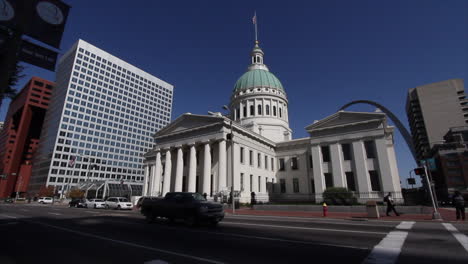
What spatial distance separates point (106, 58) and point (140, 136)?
3599 cm

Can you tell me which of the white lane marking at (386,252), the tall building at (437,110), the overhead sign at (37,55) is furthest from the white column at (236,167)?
the tall building at (437,110)

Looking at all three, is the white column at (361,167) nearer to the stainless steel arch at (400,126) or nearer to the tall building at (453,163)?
the stainless steel arch at (400,126)

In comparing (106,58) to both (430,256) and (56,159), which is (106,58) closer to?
(56,159)

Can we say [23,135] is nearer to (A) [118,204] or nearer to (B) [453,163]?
(A) [118,204]

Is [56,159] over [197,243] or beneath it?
over

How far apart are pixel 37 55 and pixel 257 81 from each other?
5035cm

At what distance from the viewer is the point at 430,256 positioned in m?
6.08

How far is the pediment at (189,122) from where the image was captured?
120 feet

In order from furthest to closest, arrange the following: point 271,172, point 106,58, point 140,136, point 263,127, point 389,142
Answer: point 140,136 < point 106,58 < point 263,127 < point 271,172 < point 389,142

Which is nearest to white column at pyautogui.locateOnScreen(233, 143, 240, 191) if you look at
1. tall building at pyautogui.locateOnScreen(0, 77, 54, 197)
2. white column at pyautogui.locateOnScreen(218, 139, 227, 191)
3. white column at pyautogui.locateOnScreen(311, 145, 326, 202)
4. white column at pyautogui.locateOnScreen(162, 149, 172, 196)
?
white column at pyautogui.locateOnScreen(218, 139, 227, 191)

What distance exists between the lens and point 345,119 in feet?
113

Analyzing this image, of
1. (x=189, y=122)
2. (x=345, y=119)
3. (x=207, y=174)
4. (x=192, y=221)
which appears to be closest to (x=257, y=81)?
(x=189, y=122)

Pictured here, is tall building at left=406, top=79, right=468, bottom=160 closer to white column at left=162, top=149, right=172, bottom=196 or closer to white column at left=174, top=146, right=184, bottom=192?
white column at left=174, top=146, right=184, bottom=192

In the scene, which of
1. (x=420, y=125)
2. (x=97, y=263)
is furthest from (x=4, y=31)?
(x=420, y=125)
